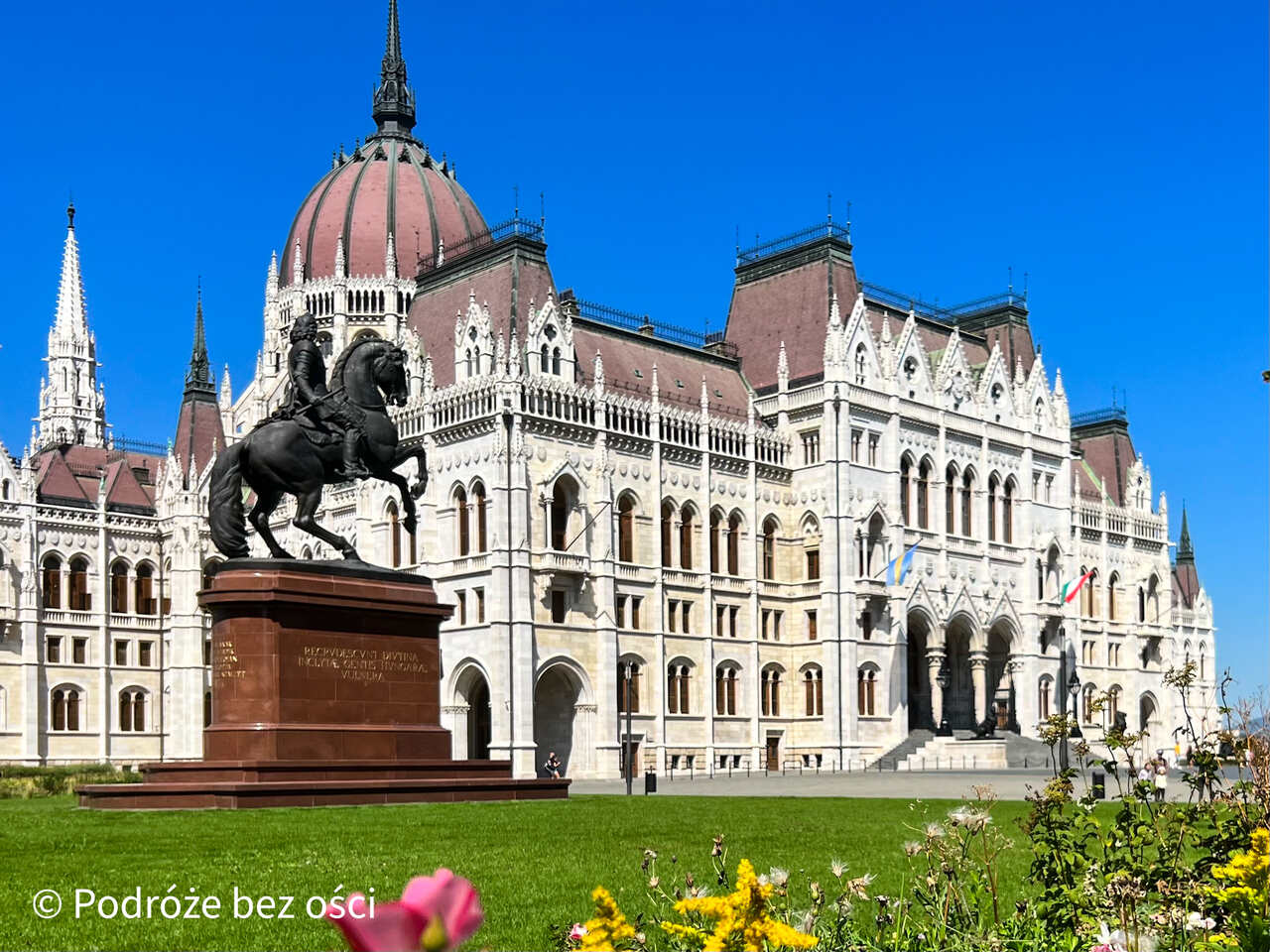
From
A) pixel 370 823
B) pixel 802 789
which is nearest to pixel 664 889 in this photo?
pixel 370 823

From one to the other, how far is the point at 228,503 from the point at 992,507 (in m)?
55.8

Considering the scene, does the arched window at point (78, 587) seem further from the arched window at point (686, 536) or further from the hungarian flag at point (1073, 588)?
the hungarian flag at point (1073, 588)

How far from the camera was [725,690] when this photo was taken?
6844 cm

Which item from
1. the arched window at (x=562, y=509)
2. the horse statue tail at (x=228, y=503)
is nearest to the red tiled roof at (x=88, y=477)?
the arched window at (x=562, y=509)

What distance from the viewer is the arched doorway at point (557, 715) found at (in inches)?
2459

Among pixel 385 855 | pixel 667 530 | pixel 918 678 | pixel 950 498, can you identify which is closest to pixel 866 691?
pixel 918 678

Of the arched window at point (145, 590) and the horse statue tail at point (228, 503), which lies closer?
the horse statue tail at point (228, 503)

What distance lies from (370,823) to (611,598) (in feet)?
131

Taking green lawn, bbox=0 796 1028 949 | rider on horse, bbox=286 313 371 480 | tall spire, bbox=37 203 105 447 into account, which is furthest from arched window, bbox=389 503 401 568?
tall spire, bbox=37 203 105 447

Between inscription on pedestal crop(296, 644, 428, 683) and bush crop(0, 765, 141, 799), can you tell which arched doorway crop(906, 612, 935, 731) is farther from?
inscription on pedestal crop(296, 644, 428, 683)

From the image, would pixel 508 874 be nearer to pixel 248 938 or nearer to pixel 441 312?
pixel 248 938

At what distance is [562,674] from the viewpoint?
206 feet

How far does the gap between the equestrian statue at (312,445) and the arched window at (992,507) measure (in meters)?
52.3

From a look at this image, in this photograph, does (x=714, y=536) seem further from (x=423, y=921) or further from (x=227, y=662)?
(x=423, y=921)
